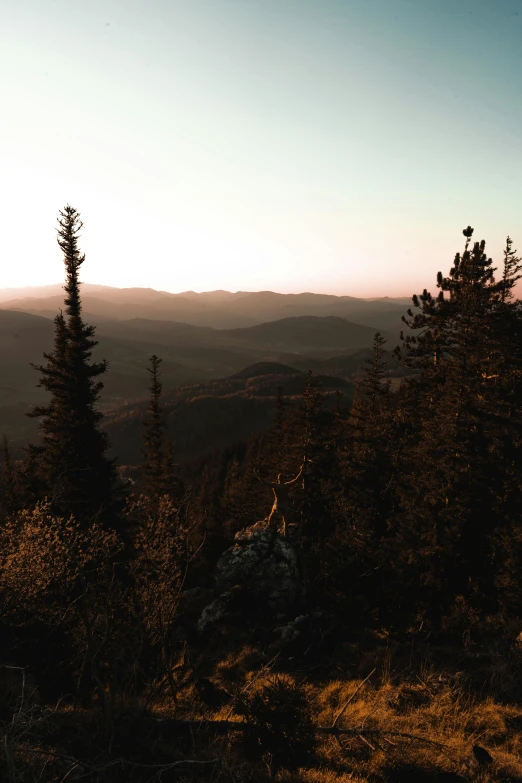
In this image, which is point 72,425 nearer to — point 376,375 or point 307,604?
point 307,604

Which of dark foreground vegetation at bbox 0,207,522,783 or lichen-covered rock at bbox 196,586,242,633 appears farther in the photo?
lichen-covered rock at bbox 196,586,242,633

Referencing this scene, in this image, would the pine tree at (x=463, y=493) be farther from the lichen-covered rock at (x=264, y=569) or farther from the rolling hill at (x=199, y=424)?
the rolling hill at (x=199, y=424)

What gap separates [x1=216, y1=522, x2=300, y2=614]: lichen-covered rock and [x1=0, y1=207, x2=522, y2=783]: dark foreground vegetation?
0.30 ft

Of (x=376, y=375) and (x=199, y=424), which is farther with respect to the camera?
(x=199, y=424)

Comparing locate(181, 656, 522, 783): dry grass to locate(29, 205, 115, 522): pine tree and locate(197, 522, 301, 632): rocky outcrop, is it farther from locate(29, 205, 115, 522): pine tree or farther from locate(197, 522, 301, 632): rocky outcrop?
locate(29, 205, 115, 522): pine tree

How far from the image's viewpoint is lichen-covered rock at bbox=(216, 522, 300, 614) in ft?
63.5

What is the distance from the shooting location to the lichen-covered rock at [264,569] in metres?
19.4

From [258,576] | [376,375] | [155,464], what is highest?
[376,375]

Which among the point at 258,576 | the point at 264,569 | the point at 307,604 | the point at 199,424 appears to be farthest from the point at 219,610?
the point at 199,424

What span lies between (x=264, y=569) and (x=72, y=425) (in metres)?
13.3

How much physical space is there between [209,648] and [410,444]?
1596 centimetres

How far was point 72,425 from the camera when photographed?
22609mm

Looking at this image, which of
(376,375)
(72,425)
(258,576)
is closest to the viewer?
(258,576)

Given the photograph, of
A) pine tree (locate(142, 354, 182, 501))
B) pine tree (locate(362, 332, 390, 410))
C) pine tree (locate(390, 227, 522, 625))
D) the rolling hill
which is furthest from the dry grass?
the rolling hill
